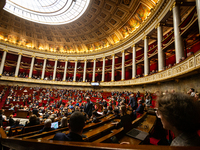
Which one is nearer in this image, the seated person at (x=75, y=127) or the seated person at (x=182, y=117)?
the seated person at (x=182, y=117)

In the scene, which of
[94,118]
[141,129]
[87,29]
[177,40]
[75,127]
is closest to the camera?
[75,127]

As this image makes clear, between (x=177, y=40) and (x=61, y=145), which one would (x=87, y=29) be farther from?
(x=61, y=145)

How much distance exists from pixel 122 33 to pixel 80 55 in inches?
466

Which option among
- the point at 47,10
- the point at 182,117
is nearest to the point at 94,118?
the point at 182,117

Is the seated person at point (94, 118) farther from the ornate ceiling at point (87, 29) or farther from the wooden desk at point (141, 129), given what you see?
the ornate ceiling at point (87, 29)

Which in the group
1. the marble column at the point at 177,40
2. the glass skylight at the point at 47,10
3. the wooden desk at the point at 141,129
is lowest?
the wooden desk at the point at 141,129

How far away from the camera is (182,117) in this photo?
2.84 feet

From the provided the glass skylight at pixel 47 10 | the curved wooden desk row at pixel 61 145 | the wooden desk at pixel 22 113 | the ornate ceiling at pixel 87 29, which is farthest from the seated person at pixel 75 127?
the glass skylight at pixel 47 10

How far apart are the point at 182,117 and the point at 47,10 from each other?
28.2 metres

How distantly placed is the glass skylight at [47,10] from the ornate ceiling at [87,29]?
1.04m

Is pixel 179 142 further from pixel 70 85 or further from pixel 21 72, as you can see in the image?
pixel 21 72

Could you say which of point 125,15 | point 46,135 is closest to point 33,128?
point 46,135

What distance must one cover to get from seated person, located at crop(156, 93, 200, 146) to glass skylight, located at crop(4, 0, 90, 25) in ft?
69.9

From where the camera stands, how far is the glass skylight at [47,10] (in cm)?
1903
